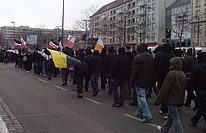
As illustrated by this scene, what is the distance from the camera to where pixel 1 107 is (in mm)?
10492

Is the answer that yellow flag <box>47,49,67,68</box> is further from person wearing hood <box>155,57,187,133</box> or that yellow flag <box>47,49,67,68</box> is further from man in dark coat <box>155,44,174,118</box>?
person wearing hood <box>155,57,187,133</box>

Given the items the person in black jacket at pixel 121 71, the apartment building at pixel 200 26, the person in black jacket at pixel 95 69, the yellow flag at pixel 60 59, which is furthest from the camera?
the apartment building at pixel 200 26

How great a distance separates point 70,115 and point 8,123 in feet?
5.79

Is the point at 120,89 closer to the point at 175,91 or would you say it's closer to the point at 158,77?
the point at 158,77

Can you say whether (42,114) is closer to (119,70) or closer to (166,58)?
(119,70)

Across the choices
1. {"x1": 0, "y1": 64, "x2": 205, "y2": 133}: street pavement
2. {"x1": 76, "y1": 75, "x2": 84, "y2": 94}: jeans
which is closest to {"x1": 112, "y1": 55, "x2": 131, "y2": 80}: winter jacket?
{"x1": 0, "y1": 64, "x2": 205, "y2": 133}: street pavement

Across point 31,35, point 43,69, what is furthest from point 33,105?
point 31,35

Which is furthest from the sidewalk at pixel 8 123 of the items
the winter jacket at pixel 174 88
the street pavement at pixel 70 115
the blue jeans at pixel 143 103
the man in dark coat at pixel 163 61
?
the man in dark coat at pixel 163 61

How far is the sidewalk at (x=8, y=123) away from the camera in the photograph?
7609 millimetres

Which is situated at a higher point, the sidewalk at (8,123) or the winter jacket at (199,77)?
the winter jacket at (199,77)

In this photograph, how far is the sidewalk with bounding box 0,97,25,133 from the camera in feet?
25.0

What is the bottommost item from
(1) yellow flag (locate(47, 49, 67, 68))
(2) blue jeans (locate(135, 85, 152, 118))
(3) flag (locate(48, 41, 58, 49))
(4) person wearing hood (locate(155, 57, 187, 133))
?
(2) blue jeans (locate(135, 85, 152, 118))

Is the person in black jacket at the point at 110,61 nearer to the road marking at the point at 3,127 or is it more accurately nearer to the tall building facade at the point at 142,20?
the road marking at the point at 3,127

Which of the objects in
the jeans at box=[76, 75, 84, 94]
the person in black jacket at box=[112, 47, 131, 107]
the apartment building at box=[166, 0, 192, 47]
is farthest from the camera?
the apartment building at box=[166, 0, 192, 47]
